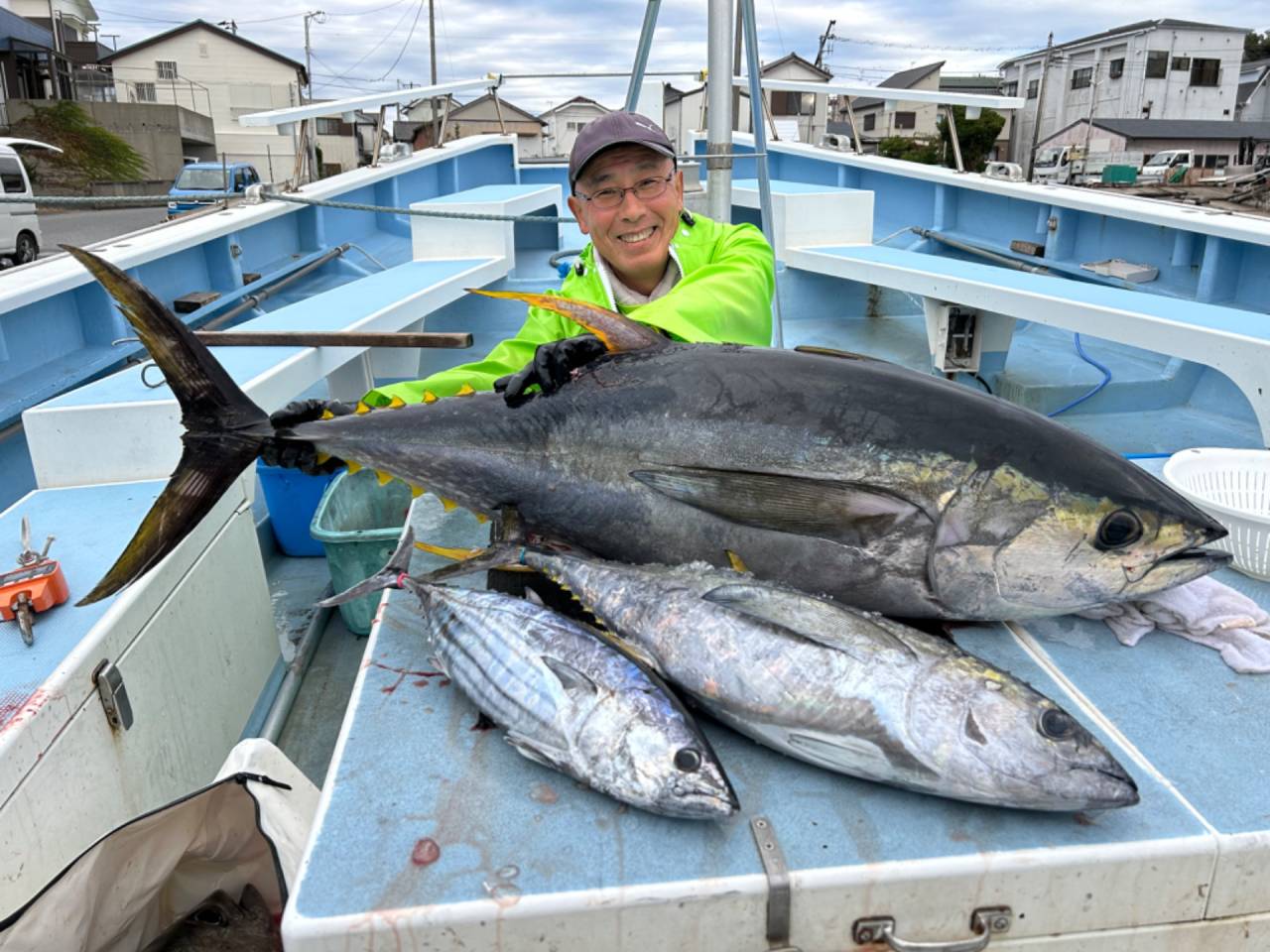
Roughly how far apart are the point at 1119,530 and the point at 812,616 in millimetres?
560

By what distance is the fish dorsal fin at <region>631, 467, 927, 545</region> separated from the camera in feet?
4.89

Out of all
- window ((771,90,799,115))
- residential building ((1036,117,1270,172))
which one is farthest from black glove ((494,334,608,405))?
residential building ((1036,117,1270,172))

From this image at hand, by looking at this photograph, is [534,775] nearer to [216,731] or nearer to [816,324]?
[216,731]

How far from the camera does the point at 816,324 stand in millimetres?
6512

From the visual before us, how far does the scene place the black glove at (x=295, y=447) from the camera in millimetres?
2027

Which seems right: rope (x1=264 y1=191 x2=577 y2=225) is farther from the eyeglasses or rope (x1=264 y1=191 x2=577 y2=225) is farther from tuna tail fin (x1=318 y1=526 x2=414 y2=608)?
tuna tail fin (x1=318 y1=526 x2=414 y2=608)

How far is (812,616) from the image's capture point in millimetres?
1367

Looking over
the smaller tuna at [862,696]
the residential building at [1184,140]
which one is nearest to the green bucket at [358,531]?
the smaller tuna at [862,696]

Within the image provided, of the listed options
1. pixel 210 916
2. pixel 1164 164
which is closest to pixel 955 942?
pixel 210 916

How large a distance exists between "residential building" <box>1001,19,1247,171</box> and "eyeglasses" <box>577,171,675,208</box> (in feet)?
149

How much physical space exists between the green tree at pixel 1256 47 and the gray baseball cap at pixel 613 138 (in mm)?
70318

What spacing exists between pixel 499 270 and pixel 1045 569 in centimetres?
477

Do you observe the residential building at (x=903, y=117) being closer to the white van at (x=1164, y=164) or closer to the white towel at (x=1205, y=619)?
the white van at (x=1164, y=164)

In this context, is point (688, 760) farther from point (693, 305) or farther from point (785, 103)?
point (785, 103)
